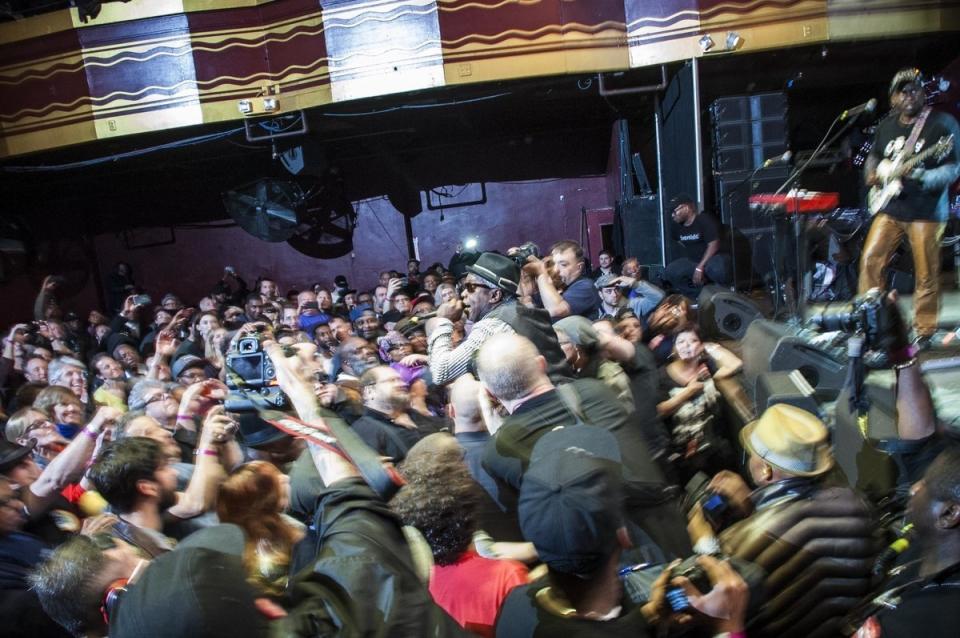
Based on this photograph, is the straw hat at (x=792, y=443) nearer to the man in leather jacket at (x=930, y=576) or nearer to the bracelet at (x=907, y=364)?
the man in leather jacket at (x=930, y=576)

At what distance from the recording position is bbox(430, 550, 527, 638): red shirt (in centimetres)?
170

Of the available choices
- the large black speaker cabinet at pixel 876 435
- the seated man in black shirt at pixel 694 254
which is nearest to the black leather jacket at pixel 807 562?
the large black speaker cabinet at pixel 876 435

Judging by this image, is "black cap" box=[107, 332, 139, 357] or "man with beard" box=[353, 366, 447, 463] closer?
"man with beard" box=[353, 366, 447, 463]

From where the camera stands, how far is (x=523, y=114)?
9.99 metres

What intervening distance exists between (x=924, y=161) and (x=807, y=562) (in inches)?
127

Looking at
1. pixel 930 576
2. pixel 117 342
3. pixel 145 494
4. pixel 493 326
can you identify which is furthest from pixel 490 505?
pixel 117 342

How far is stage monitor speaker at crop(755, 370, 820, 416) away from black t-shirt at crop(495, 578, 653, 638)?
2008 mm

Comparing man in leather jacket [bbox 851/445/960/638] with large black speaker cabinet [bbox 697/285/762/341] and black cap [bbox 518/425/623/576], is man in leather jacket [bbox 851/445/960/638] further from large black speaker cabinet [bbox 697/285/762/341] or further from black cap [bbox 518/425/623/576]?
large black speaker cabinet [bbox 697/285/762/341]

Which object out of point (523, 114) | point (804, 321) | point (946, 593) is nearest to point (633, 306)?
point (804, 321)

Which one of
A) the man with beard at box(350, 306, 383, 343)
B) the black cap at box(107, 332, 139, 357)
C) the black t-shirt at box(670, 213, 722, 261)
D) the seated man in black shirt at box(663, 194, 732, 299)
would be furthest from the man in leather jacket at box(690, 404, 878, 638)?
the black cap at box(107, 332, 139, 357)

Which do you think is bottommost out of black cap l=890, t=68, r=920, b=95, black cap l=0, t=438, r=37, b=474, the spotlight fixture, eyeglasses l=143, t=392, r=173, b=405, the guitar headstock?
eyeglasses l=143, t=392, r=173, b=405

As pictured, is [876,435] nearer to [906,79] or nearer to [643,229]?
[906,79]

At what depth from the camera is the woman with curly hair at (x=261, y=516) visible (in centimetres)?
194

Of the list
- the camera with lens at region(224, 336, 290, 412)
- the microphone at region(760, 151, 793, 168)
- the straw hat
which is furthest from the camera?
the microphone at region(760, 151, 793, 168)
